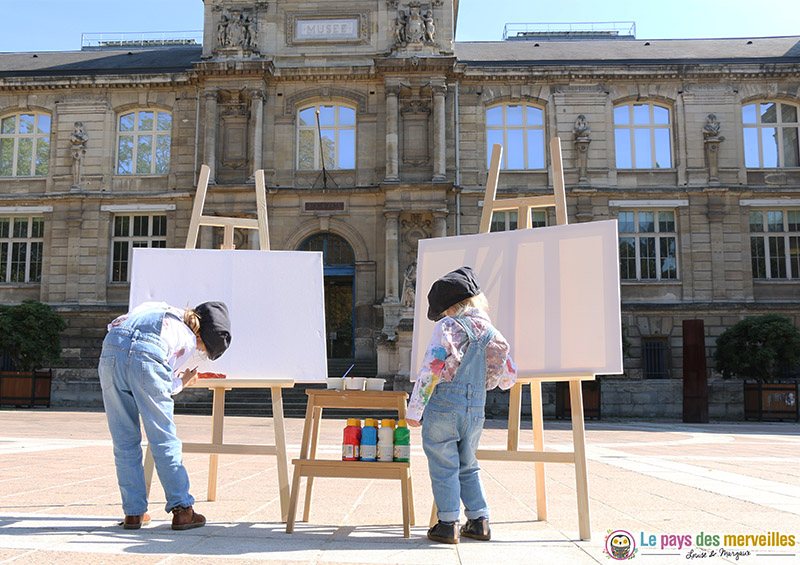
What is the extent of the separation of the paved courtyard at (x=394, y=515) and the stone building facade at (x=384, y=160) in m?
15.8

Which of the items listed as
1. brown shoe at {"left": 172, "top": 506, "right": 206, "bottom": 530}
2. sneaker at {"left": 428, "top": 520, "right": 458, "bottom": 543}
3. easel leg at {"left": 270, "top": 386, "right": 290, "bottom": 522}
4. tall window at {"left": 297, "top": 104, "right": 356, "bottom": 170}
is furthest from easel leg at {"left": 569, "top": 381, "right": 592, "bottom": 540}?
tall window at {"left": 297, "top": 104, "right": 356, "bottom": 170}

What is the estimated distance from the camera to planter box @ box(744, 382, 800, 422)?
20422 millimetres

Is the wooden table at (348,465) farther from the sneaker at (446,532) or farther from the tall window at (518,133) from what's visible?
the tall window at (518,133)

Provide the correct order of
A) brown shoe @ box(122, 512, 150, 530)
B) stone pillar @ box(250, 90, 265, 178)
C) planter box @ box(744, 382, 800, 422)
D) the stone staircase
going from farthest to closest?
stone pillar @ box(250, 90, 265, 178) → planter box @ box(744, 382, 800, 422) → the stone staircase → brown shoe @ box(122, 512, 150, 530)

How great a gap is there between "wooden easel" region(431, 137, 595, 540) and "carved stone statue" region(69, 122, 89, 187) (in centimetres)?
2443

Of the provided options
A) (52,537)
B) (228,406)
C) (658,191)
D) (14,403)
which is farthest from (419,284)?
(658,191)

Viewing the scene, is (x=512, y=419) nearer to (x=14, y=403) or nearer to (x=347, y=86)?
(x=14, y=403)

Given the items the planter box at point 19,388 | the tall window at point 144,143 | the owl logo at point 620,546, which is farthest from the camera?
the tall window at point 144,143

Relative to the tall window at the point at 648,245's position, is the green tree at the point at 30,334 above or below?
below

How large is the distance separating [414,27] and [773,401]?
1662 cm

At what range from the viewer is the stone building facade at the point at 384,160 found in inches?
1000

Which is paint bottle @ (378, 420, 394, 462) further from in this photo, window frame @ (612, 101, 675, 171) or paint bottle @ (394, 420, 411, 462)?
window frame @ (612, 101, 675, 171)

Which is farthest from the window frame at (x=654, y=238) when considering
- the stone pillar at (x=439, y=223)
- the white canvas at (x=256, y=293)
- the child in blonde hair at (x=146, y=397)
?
the child in blonde hair at (x=146, y=397)

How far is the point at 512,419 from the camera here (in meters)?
5.61
